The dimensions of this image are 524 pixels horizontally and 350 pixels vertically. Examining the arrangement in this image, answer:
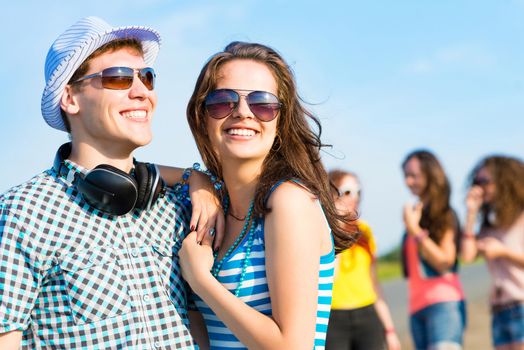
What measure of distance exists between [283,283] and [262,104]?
2.60 feet

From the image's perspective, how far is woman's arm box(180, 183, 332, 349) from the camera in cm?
281

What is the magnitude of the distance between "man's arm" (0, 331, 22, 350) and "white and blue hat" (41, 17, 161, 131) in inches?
41.3

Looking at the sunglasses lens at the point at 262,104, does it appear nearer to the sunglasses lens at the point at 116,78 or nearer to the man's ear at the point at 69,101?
the sunglasses lens at the point at 116,78

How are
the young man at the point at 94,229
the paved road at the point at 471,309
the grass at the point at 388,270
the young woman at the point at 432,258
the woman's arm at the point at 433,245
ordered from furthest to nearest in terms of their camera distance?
the grass at the point at 388,270
the paved road at the point at 471,309
the woman's arm at the point at 433,245
the young woman at the point at 432,258
the young man at the point at 94,229

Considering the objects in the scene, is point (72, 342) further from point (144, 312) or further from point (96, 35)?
point (96, 35)

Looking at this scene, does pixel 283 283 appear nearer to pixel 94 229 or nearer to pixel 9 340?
pixel 94 229

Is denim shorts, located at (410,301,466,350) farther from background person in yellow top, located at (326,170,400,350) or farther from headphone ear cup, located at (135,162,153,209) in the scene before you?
headphone ear cup, located at (135,162,153,209)

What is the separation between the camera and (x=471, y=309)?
15.9 metres

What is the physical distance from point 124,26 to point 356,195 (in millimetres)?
4014

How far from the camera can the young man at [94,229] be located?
9.56 feet

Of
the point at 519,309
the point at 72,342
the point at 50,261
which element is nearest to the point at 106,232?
the point at 50,261

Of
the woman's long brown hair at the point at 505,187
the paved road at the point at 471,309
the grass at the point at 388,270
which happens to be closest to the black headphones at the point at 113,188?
A: the woman's long brown hair at the point at 505,187

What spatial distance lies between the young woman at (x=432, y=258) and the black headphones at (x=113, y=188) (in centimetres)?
405

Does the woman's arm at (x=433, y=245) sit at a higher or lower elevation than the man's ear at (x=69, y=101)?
lower
